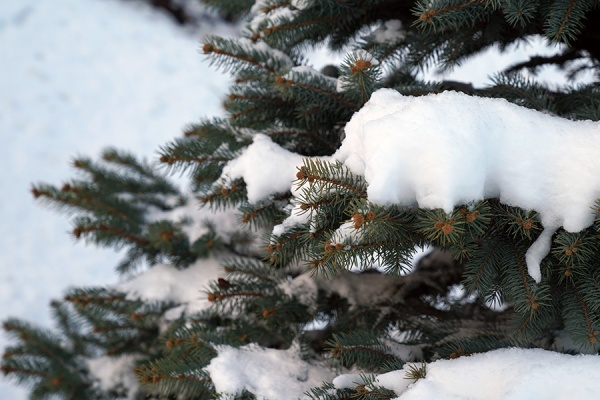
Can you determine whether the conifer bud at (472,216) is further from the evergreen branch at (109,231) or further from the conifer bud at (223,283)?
the evergreen branch at (109,231)

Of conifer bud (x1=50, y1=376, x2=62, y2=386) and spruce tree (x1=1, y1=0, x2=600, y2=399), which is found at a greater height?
spruce tree (x1=1, y1=0, x2=600, y2=399)

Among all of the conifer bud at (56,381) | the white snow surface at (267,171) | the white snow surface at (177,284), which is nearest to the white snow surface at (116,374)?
the conifer bud at (56,381)

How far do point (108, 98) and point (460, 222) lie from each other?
479 cm

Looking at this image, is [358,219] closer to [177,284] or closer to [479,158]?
[479,158]

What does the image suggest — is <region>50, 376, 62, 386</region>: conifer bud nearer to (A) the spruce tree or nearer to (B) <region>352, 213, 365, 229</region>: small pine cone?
(A) the spruce tree

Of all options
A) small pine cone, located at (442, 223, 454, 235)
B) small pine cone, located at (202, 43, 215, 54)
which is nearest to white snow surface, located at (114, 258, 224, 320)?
small pine cone, located at (202, 43, 215, 54)

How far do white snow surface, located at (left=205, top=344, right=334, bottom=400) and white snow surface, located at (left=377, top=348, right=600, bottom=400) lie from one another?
0.90 feet

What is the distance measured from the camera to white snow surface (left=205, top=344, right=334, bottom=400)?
1.23 metres

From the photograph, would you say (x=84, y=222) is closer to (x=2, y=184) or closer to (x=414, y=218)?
(x=414, y=218)

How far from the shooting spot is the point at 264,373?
1298 mm

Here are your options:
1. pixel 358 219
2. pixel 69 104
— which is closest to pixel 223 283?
pixel 358 219

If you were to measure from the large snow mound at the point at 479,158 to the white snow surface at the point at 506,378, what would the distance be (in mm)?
253

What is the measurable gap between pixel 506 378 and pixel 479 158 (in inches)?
15.8

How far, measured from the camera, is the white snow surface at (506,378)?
0.95m
